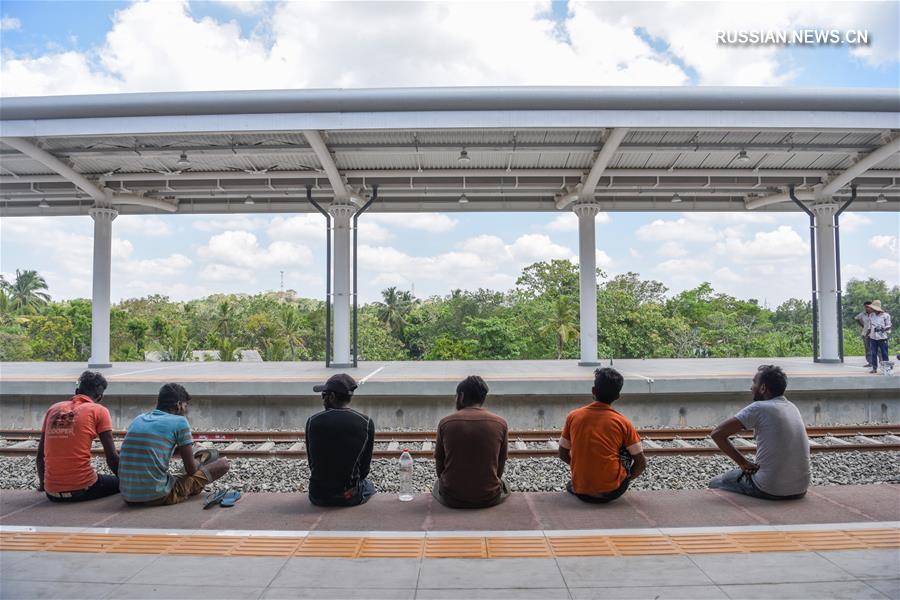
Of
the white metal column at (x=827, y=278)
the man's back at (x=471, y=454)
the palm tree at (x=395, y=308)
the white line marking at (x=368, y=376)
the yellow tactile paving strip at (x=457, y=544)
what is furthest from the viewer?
the palm tree at (x=395, y=308)

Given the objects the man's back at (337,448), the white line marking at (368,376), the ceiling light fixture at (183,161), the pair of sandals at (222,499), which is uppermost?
the ceiling light fixture at (183,161)

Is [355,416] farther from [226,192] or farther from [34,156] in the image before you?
[226,192]

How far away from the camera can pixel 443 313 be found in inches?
1486

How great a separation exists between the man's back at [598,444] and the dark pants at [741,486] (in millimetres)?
1121

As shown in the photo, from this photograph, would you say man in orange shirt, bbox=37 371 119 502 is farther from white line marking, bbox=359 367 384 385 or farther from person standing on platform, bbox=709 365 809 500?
white line marking, bbox=359 367 384 385

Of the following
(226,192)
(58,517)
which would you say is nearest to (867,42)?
(58,517)

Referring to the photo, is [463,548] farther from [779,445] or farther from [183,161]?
[183,161]

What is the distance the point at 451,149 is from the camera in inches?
482

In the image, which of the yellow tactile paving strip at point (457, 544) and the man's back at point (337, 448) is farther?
the man's back at point (337, 448)

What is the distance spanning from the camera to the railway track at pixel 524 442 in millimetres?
8141

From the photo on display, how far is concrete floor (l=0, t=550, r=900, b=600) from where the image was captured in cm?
315

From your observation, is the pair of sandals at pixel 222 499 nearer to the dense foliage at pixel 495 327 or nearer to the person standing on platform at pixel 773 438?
the person standing on platform at pixel 773 438

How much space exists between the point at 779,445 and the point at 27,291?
55133 millimetres

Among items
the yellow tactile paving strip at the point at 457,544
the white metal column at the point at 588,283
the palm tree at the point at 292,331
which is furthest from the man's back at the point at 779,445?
the palm tree at the point at 292,331
